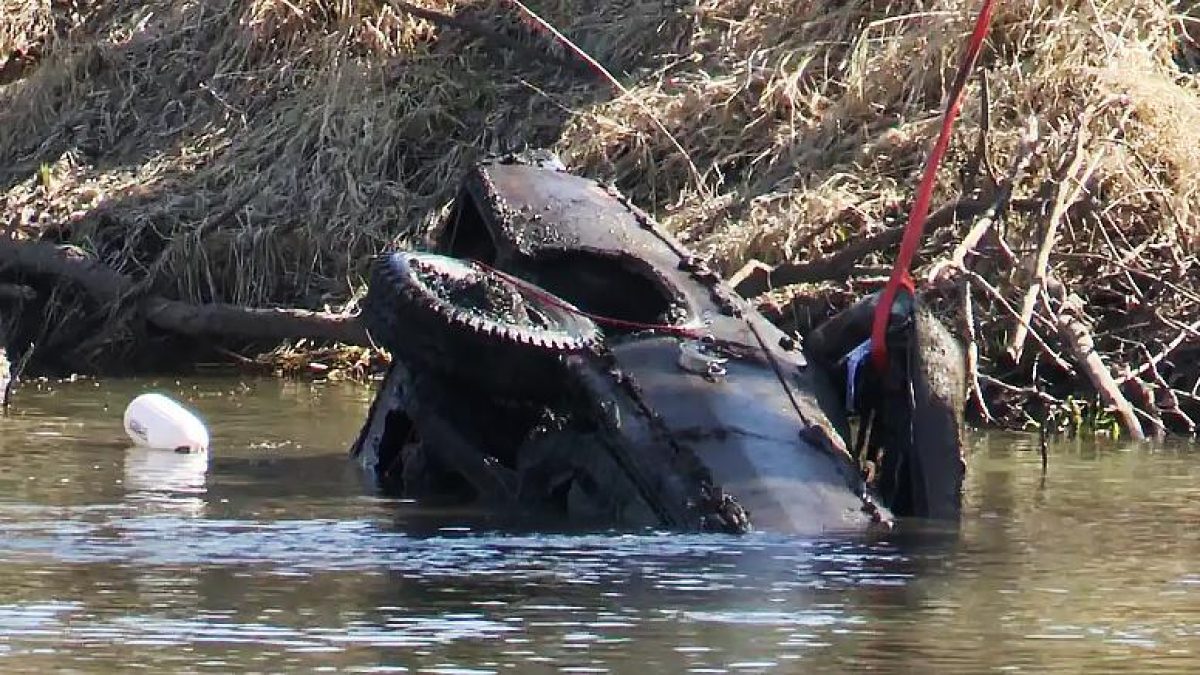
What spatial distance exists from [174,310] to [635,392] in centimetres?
689

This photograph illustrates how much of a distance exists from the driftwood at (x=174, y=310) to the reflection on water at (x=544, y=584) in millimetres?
3724

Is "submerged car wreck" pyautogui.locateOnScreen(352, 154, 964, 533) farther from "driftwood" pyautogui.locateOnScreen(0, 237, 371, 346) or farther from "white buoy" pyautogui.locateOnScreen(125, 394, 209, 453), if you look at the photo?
"driftwood" pyautogui.locateOnScreen(0, 237, 371, 346)

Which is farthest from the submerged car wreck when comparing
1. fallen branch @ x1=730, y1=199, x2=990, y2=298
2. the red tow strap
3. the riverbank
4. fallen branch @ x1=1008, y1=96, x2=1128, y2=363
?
fallen branch @ x1=730, y1=199, x2=990, y2=298

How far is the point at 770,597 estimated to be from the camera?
804cm

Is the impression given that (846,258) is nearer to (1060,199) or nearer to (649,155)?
(1060,199)

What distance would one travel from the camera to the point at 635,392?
9.55 m

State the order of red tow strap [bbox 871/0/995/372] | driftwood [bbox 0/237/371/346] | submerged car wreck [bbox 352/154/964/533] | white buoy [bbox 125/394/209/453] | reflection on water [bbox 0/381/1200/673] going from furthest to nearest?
driftwood [bbox 0/237/371/346]
white buoy [bbox 125/394/209/453]
red tow strap [bbox 871/0/995/372]
submerged car wreck [bbox 352/154/964/533]
reflection on water [bbox 0/381/1200/673]

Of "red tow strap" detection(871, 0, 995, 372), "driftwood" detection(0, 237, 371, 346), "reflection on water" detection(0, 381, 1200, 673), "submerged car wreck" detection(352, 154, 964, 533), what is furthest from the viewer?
"driftwood" detection(0, 237, 371, 346)

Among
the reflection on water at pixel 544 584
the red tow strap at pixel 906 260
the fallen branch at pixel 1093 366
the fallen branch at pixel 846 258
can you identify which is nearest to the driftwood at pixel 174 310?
the fallen branch at pixel 846 258

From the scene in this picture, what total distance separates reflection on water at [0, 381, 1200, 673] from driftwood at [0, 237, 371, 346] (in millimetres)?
3724

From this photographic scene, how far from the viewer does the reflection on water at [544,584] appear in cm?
716

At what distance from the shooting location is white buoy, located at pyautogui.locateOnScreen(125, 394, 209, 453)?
39.4 feet

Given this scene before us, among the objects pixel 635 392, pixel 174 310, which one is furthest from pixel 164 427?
pixel 174 310

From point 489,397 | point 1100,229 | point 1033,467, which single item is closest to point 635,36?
point 1100,229
